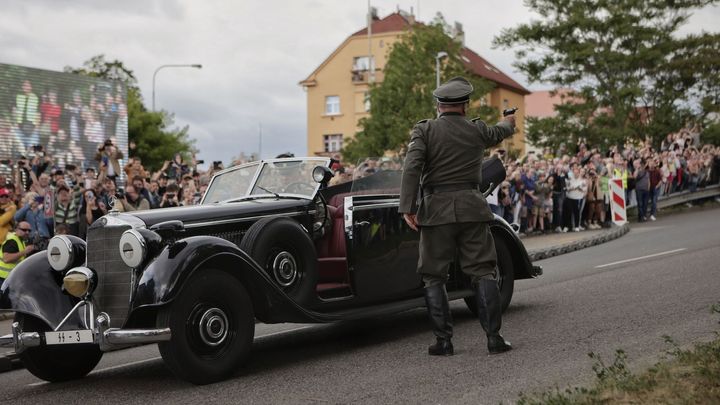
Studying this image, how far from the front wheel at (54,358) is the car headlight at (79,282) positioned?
1.55ft

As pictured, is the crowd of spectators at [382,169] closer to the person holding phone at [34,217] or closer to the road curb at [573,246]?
the person holding phone at [34,217]

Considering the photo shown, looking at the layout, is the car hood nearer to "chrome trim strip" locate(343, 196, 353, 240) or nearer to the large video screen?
"chrome trim strip" locate(343, 196, 353, 240)

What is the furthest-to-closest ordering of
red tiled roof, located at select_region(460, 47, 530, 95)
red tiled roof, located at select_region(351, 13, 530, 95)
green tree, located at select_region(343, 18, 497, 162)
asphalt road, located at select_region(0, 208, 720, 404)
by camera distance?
1. red tiled roof, located at select_region(460, 47, 530, 95)
2. red tiled roof, located at select_region(351, 13, 530, 95)
3. green tree, located at select_region(343, 18, 497, 162)
4. asphalt road, located at select_region(0, 208, 720, 404)

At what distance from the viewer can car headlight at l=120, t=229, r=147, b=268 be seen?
724 cm

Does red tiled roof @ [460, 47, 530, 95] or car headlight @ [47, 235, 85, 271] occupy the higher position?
red tiled roof @ [460, 47, 530, 95]

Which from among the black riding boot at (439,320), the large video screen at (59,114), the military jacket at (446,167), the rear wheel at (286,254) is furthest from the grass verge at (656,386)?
the large video screen at (59,114)

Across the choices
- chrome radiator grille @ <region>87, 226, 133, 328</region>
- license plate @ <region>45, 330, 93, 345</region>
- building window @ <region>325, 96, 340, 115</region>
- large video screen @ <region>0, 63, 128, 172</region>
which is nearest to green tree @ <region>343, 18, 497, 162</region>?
building window @ <region>325, 96, 340, 115</region>

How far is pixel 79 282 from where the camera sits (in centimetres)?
744

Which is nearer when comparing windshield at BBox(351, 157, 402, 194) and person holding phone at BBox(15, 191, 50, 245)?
windshield at BBox(351, 157, 402, 194)

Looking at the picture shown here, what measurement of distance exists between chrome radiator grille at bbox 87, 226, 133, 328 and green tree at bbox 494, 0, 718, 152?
4026 cm

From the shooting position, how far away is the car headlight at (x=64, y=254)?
7957 millimetres

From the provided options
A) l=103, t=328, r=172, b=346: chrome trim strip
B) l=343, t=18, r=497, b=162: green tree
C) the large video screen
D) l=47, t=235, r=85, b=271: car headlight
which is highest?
l=343, t=18, r=497, b=162: green tree

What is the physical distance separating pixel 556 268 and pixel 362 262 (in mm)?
7028

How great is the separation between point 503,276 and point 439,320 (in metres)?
2.29
